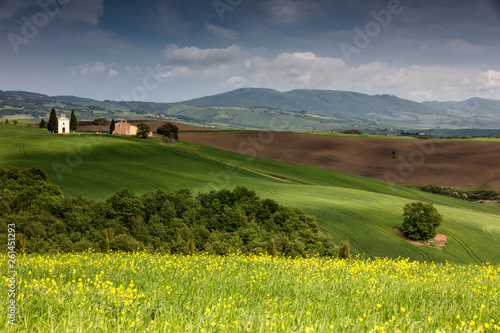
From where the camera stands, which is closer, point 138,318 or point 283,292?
point 138,318

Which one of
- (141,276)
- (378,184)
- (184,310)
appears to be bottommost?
(378,184)

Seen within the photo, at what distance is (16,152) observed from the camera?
76.1 metres

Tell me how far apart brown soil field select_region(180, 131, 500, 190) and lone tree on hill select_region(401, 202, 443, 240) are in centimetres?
5479

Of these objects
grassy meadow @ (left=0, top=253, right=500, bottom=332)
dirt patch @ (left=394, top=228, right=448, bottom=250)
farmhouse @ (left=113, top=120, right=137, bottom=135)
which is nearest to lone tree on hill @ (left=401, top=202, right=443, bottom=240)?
dirt patch @ (left=394, top=228, right=448, bottom=250)

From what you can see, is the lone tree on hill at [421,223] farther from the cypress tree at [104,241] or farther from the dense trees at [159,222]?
the cypress tree at [104,241]

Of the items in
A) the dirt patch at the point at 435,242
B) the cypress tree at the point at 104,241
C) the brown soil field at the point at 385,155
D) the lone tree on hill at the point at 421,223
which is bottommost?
the dirt patch at the point at 435,242

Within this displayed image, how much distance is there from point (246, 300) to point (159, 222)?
34.5 m

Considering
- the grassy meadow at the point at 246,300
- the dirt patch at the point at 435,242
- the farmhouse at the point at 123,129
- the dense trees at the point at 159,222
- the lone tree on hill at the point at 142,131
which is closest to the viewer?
the grassy meadow at the point at 246,300

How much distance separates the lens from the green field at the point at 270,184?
159 feet

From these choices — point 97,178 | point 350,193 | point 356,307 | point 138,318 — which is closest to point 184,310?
point 138,318

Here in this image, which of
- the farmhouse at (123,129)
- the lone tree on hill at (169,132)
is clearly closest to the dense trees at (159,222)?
the lone tree on hill at (169,132)

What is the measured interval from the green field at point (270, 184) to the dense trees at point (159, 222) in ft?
27.1

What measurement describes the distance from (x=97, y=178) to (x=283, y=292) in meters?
59.9

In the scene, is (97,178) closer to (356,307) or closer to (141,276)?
(141,276)
